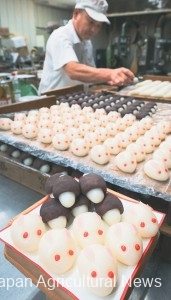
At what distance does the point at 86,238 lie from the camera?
61cm

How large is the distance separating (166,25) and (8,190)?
5.92 m

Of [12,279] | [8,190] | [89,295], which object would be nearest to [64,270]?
[89,295]

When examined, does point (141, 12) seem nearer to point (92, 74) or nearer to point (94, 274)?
point (92, 74)

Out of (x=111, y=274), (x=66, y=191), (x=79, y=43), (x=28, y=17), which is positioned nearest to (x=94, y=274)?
(x=111, y=274)

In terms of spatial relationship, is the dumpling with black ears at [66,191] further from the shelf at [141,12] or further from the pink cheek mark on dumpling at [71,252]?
the shelf at [141,12]

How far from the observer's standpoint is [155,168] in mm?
897

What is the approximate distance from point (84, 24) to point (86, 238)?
2046 millimetres

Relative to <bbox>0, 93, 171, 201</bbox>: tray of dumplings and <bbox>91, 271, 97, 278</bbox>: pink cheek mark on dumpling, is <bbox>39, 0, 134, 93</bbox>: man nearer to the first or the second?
<bbox>0, 93, 171, 201</bbox>: tray of dumplings

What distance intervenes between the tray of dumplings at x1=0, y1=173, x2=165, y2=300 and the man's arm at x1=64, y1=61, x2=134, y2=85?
1.47 meters

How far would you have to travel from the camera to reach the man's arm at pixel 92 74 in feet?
6.55

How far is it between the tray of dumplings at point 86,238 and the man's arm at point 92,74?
147cm

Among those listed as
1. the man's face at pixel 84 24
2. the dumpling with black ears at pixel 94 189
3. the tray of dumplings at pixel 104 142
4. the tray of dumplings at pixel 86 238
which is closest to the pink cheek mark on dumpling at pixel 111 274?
the tray of dumplings at pixel 86 238

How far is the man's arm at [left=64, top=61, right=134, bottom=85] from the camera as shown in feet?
6.55

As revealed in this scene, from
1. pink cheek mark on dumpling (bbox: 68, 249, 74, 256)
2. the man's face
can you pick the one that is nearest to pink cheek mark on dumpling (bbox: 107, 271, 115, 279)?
pink cheek mark on dumpling (bbox: 68, 249, 74, 256)
